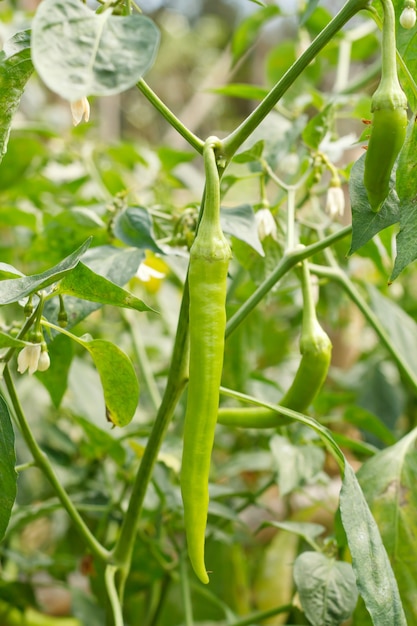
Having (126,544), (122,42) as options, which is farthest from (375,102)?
(126,544)

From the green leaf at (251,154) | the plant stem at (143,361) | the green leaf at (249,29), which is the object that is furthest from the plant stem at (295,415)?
the green leaf at (249,29)

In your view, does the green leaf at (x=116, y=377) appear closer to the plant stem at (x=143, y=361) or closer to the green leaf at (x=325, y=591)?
the green leaf at (x=325, y=591)

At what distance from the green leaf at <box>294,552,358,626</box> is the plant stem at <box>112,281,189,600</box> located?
0.13 metres

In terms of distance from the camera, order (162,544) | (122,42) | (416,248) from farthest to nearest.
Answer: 1. (162,544)
2. (416,248)
3. (122,42)

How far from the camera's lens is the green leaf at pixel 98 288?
1.36 ft

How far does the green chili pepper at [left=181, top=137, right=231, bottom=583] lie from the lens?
15.3 inches

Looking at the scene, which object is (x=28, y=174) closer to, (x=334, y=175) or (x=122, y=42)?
(x=334, y=175)

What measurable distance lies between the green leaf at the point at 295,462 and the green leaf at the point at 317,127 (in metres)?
0.28

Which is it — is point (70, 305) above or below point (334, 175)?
below

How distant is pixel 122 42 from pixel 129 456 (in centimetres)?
52

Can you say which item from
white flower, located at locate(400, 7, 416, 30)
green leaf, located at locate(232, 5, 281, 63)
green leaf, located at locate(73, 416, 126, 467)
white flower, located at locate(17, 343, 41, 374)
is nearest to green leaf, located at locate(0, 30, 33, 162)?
white flower, located at locate(17, 343, 41, 374)

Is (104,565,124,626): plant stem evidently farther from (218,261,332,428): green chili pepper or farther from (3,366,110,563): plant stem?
(218,261,332,428): green chili pepper

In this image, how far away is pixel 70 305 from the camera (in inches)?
20.0

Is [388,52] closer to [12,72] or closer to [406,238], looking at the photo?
[406,238]
